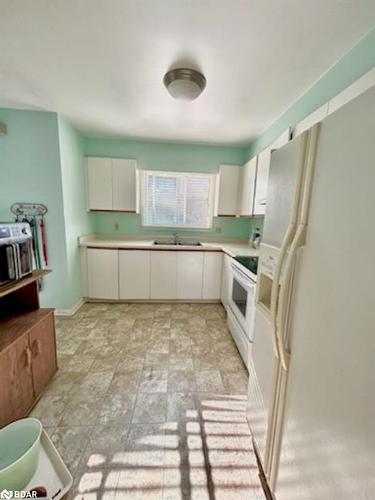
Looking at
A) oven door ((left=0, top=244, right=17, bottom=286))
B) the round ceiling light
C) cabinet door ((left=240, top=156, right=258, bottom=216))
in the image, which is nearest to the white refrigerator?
the round ceiling light

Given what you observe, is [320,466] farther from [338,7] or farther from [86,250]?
[86,250]

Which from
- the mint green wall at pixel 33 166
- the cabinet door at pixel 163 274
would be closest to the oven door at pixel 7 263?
the mint green wall at pixel 33 166

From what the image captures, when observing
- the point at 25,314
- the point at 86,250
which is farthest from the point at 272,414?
the point at 86,250

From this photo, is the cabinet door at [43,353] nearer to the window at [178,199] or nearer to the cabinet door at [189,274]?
the cabinet door at [189,274]

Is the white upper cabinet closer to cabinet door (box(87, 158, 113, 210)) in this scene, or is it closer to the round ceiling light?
cabinet door (box(87, 158, 113, 210))

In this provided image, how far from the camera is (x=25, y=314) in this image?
161 centimetres

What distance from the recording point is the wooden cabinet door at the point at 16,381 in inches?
47.2

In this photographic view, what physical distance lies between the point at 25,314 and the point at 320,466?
1.91m

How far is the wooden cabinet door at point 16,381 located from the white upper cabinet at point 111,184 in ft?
7.34

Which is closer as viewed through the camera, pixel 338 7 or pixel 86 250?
pixel 338 7

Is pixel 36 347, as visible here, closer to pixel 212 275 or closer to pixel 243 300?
pixel 243 300

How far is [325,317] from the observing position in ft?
2.27

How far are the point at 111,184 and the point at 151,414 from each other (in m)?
2.87

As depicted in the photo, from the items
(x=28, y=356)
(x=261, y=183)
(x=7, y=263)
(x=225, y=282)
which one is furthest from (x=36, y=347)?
(x=261, y=183)
